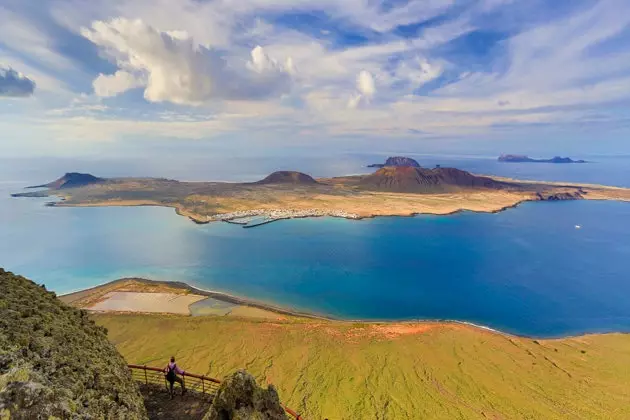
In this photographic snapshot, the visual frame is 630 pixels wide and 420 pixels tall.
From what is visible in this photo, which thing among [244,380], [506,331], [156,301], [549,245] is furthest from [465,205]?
[244,380]

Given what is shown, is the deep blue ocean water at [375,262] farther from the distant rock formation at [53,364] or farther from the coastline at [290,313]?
the distant rock formation at [53,364]

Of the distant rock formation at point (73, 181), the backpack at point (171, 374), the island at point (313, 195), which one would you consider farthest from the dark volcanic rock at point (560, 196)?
the distant rock formation at point (73, 181)

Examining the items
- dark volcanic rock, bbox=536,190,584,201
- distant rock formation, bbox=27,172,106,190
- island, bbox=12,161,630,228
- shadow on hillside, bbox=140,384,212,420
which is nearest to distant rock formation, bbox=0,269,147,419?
shadow on hillside, bbox=140,384,212,420

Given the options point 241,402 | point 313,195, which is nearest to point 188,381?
point 241,402

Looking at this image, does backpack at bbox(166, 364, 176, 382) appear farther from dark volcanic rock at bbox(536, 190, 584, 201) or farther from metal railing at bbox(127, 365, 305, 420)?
dark volcanic rock at bbox(536, 190, 584, 201)

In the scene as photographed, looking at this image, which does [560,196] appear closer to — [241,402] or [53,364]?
[241,402]

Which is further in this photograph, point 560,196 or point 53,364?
point 560,196
